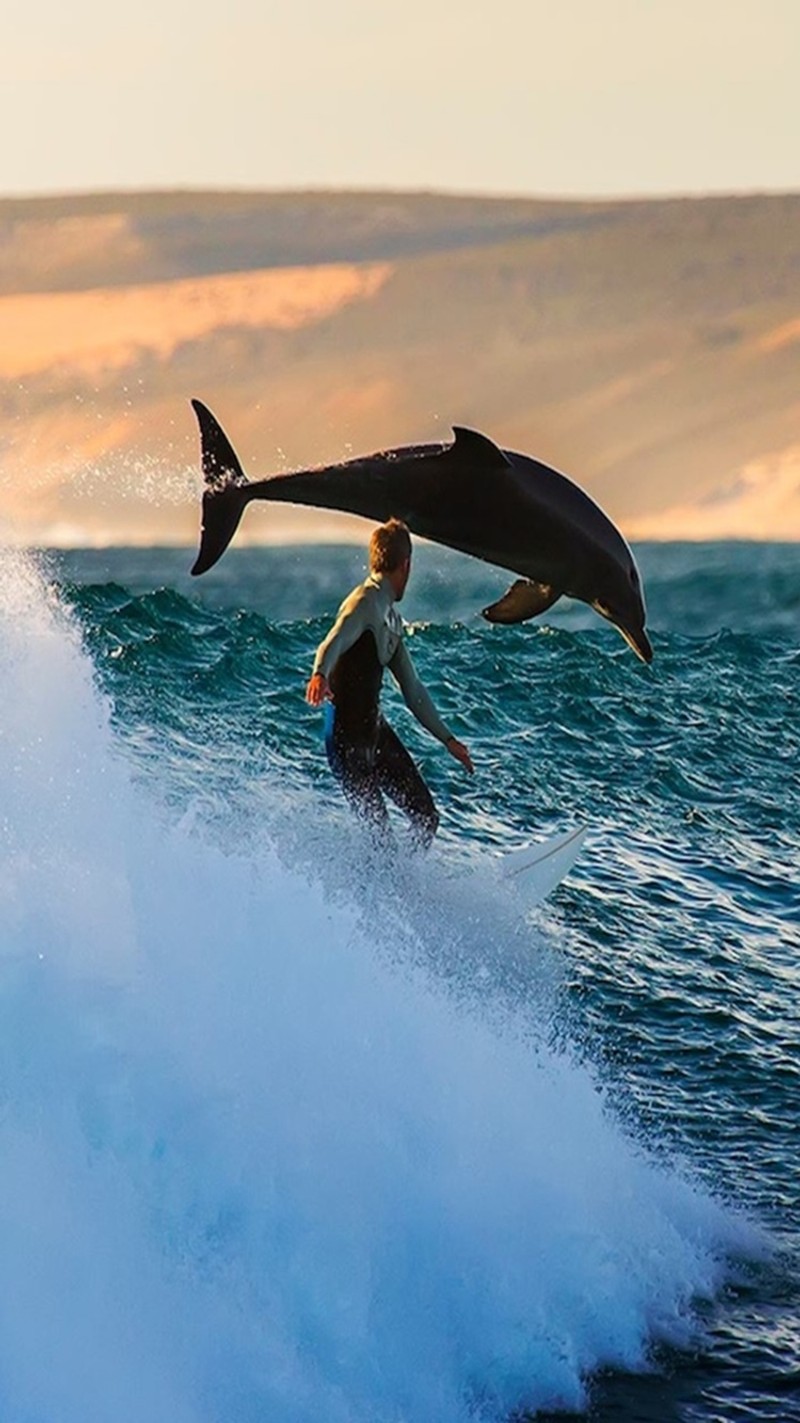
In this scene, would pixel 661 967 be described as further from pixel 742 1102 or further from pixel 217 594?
pixel 217 594

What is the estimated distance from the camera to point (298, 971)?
47.2 feet

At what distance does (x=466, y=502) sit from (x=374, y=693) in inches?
74.6

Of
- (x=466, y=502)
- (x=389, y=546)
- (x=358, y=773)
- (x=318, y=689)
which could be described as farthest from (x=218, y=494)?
(x=358, y=773)

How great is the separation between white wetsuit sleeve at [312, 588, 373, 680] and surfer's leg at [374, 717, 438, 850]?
948 mm

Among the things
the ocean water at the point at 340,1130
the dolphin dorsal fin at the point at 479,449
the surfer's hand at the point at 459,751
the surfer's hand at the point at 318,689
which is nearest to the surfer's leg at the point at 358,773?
the ocean water at the point at 340,1130

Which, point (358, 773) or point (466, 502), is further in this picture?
point (358, 773)

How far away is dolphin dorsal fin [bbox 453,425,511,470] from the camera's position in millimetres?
14516

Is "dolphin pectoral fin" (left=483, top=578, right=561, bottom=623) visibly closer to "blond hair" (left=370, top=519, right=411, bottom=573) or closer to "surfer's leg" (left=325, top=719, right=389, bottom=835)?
"blond hair" (left=370, top=519, right=411, bottom=573)

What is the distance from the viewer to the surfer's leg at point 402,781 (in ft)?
54.4

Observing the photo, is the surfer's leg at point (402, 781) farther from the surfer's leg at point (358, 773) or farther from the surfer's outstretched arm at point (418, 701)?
the surfer's outstretched arm at point (418, 701)

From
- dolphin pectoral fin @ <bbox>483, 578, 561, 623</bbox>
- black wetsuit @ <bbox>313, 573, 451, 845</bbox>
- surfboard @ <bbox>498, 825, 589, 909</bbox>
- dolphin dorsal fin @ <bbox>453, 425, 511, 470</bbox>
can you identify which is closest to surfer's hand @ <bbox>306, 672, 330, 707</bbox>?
black wetsuit @ <bbox>313, 573, 451, 845</bbox>

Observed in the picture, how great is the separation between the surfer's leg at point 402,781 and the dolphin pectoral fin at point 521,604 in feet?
4.39

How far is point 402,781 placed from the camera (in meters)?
16.7

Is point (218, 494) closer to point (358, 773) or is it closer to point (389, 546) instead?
point (389, 546)
